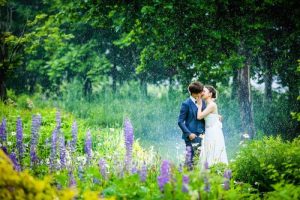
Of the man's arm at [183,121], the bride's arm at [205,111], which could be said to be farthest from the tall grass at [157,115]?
the man's arm at [183,121]

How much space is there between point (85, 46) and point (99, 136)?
13.8m

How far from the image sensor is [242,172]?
18.3ft

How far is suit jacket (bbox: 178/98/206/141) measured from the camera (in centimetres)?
687

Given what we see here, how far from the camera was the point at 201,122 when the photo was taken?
7.23m

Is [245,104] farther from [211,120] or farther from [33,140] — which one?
[33,140]

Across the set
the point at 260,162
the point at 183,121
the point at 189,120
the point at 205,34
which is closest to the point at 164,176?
the point at 260,162

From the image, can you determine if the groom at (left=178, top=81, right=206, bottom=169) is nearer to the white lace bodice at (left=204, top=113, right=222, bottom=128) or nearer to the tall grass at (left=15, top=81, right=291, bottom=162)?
the white lace bodice at (left=204, top=113, right=222, bottom=128)

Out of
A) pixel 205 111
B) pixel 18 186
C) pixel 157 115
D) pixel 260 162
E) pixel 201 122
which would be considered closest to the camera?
pixel 18 186

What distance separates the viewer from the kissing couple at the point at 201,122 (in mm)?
6836

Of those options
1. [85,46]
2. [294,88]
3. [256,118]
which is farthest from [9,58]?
[294,88]

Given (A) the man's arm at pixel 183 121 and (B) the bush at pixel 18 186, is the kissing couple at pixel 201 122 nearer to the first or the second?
(A) the man's arm at pixel 183 121

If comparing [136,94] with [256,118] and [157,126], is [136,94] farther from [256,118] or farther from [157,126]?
[256,118]

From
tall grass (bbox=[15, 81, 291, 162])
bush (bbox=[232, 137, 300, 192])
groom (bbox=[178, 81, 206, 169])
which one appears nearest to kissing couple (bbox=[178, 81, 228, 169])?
groom (bbox=[178, 81, 206, 169])

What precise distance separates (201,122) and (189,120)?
0.32 m
